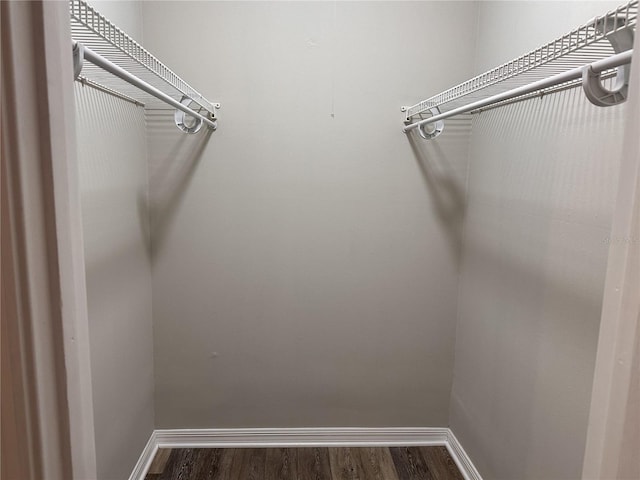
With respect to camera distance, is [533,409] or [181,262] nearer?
[533,409]

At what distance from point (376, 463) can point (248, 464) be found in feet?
1.97

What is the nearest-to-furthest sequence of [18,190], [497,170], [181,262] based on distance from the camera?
[18,190] → [497,170] → [181,262]

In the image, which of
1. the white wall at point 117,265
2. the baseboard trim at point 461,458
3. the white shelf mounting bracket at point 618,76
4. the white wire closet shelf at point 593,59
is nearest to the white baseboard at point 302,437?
the baseboard trim at point 461,458

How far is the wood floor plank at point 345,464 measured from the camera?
6.04 ft

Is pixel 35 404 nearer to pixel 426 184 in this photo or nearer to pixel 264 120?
pixel 264 120

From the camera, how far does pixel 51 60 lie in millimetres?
436

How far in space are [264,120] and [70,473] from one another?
5.20ft

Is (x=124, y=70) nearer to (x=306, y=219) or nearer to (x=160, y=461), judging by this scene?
(x=306, y=219)

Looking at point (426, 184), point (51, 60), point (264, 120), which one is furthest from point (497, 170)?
point (51, 60)

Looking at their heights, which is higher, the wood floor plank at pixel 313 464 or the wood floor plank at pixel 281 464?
the wood floor plank at pixel 313 464

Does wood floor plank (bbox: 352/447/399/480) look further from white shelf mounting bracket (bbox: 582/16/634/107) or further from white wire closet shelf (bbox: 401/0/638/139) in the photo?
white shelf mounting bracket (bbox: 582/16/634/107)

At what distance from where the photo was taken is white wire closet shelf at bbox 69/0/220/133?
845 mm

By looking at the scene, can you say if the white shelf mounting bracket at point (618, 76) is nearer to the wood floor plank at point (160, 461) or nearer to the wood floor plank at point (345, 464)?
the wood floor plank at point (345, 464)

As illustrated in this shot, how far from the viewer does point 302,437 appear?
6.77 feet
